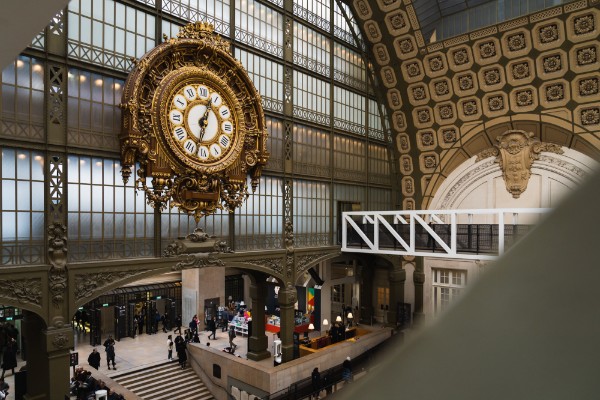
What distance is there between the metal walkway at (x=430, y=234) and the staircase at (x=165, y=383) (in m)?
9.88

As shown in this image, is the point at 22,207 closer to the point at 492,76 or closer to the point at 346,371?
the point at 346,371

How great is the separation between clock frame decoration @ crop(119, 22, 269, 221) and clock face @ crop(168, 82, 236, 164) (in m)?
0.04

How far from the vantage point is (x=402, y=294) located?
28219mm

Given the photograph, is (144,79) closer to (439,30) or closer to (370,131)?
(370,131)

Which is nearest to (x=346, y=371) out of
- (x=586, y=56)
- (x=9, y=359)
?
(x=9, y=359)

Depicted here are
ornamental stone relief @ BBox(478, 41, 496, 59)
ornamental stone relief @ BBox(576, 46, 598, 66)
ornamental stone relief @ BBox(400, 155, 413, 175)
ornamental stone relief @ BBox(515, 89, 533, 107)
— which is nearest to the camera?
ornamental stone relief @ BBox(576, 46, 598, 66)

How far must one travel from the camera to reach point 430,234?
20.3m

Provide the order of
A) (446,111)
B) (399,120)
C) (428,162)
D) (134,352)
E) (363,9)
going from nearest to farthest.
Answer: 1. (134,352)
2. (363,9)
3. (446,111)
4. (428,162)
5. (399,120)

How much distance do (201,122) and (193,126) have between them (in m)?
0.35

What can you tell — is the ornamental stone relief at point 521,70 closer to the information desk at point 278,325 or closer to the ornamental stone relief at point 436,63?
the ornamental stone relief at point 436,63

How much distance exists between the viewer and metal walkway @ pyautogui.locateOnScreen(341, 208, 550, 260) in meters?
19.5

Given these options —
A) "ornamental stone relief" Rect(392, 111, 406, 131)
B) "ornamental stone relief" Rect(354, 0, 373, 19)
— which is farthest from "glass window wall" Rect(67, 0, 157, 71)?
"ornamental stone relief" Rect(392, 111, 406, 131)

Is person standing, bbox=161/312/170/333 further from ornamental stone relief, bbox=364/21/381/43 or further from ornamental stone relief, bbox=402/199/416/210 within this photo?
ornamental stone relief, bbox=364/21/381/43

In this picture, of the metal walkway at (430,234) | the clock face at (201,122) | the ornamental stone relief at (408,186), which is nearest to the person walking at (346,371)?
the metal walkway at (430,234)
